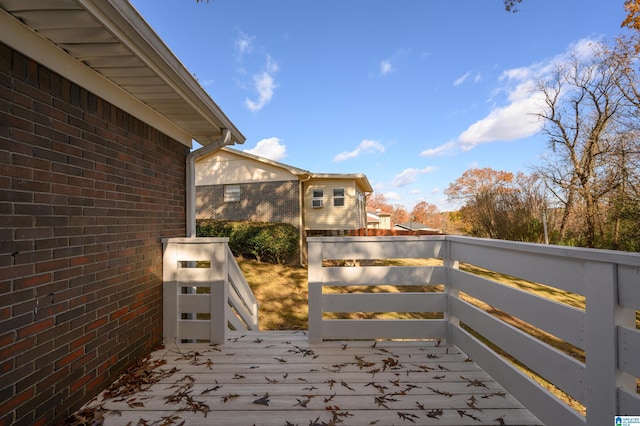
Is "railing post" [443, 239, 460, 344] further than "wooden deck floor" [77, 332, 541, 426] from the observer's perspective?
Yes

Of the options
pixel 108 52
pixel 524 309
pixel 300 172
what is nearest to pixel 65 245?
pixel 108 52

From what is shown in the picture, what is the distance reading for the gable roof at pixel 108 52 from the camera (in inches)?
60.0

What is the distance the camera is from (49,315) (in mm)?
1737

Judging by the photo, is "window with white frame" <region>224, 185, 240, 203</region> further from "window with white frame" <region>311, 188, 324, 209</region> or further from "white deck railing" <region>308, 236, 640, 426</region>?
"white deck railing" <region>308, 236, 640, 426</region>

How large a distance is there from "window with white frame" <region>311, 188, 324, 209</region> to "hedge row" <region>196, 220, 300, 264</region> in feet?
7.37

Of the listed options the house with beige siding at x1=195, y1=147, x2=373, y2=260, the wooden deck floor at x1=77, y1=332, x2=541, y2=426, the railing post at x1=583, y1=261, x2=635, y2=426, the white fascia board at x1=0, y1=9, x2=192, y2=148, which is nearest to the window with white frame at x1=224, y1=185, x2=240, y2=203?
the house with beige siding at x1=195, y1=147, x2=373, y2=260

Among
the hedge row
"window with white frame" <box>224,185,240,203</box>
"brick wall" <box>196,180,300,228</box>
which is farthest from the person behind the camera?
"window with white frame" <box>224,185,240,203</box>

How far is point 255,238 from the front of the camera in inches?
464

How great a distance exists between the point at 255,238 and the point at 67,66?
10.1 meters

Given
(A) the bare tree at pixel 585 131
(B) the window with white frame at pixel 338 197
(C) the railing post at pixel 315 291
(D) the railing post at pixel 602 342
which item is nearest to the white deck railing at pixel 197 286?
(C) the railing post at pixel 315 291

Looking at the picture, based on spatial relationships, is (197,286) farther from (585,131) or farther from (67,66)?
(585,131)

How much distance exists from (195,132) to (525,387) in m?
4.29

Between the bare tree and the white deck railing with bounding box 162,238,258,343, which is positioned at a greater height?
the bare tree

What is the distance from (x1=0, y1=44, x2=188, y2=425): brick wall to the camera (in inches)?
60.8
